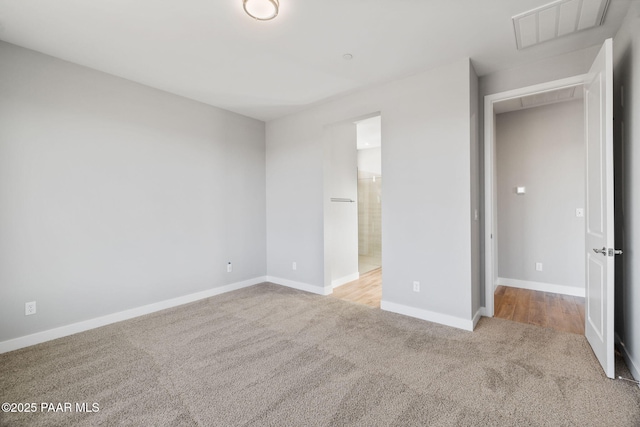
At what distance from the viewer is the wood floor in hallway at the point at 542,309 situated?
116 inches

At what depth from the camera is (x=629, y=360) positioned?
81.9 inches

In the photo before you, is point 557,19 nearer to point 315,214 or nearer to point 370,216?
point 315,214

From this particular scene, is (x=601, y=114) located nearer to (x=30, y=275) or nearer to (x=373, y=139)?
(x=373, y=139)

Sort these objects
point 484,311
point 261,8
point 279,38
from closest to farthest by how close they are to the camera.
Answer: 1. point 261,8
2. point 279,38
3. point 484,311

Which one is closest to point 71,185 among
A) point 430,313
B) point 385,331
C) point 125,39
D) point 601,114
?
point 125,39

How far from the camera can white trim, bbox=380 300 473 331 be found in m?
2.82

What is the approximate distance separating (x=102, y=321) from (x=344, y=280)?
3109mm

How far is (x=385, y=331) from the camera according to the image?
9.18 feet

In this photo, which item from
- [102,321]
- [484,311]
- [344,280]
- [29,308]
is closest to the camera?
[29,308]

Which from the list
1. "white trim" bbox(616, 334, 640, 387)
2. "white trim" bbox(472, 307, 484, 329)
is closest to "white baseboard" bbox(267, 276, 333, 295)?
"white trim" bbox(472, 307, 484, 329)

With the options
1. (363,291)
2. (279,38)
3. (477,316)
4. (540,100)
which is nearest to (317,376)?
(477,316)

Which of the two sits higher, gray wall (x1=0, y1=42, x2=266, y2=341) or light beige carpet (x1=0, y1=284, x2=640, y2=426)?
gray wall (x1=0, y1=42, x2=266, y2=341)

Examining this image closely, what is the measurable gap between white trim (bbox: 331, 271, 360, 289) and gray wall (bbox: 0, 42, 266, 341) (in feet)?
4.96

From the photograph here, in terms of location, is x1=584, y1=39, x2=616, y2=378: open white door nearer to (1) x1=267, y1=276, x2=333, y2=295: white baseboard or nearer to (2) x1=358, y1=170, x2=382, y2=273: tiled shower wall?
(1) x1=267, y1=276, x2=333, y2=295: white baseboard
